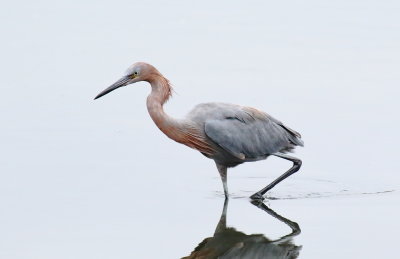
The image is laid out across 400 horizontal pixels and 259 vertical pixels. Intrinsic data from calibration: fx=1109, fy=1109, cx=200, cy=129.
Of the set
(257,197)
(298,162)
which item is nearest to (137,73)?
(257,197)

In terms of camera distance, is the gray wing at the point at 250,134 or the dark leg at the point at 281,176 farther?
the dark leg at the point at 281,176

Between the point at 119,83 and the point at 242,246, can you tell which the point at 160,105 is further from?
the point at 242,246

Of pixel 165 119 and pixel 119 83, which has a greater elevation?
pixel 119 83

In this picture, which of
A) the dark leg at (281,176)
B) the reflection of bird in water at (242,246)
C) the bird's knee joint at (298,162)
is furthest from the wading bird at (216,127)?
the reflection of bird in water at (242,246)

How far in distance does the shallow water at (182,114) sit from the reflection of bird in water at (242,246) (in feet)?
0.08

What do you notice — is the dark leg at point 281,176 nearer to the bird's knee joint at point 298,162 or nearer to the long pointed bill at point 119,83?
the bird's knee joint at point 298,162

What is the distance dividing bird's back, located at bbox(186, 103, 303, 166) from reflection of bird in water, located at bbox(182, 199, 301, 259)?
1058 millimetres

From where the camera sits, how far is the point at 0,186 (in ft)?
31.7

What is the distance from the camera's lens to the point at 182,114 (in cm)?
1230

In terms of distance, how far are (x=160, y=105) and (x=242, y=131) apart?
0.77 metres

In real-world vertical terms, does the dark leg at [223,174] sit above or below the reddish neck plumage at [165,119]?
below

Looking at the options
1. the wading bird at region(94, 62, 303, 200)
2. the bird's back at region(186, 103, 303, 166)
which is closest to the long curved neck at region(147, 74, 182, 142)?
the wading bird at region(94, 62, 303, 200)

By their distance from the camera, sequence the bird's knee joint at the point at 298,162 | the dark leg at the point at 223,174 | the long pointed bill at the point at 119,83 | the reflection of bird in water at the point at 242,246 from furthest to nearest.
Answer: the bird's knee joint at the point at 298,162 → the dark leg at the point at 223,174 → the long pointed bill at the point at 119,83 → the reflection of bird in water at the point at 242,246

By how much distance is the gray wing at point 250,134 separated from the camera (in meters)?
9.73
